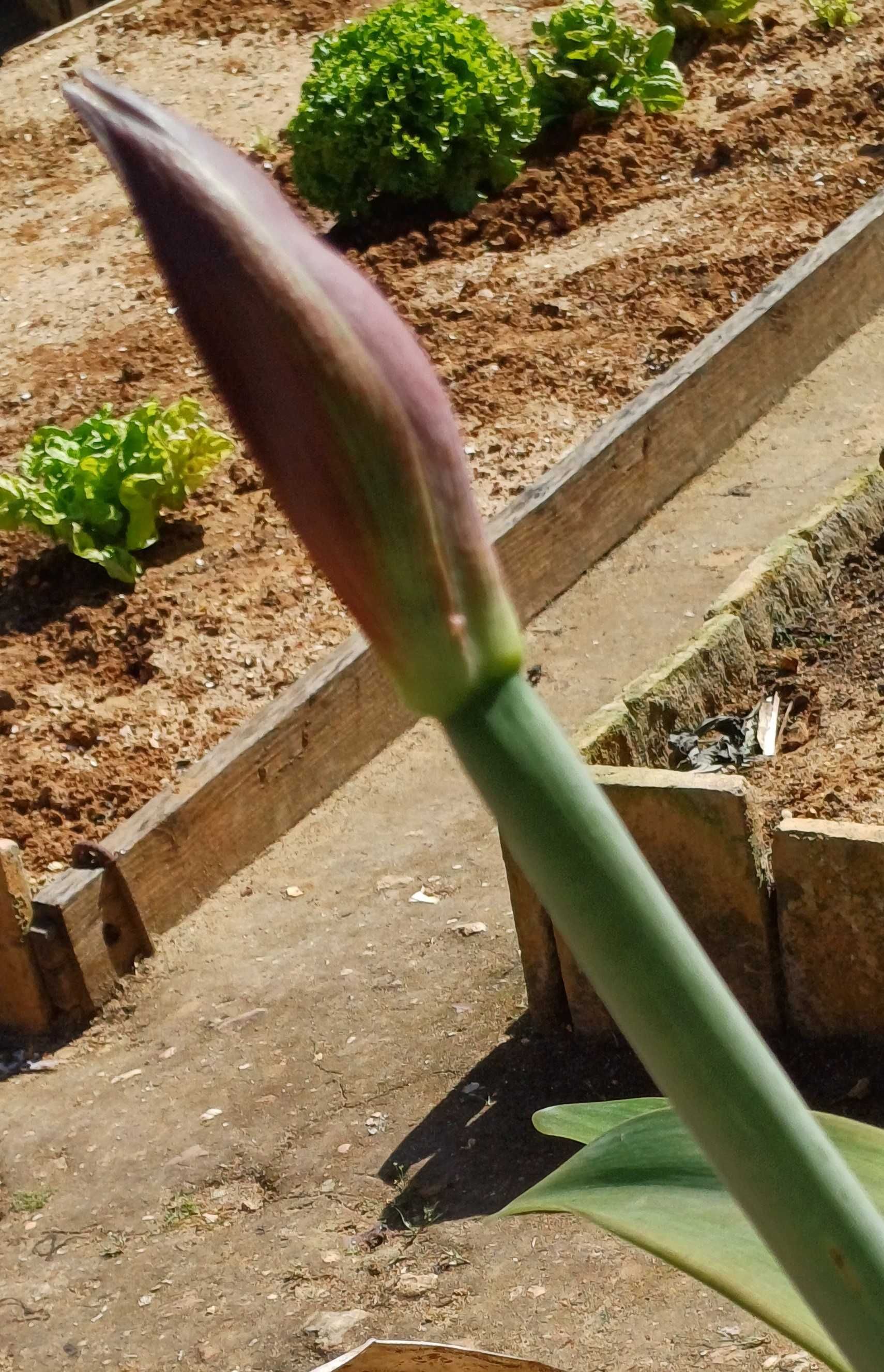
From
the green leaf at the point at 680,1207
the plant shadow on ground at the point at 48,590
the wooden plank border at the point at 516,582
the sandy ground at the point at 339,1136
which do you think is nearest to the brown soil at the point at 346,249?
the plant shadow on ground at the point at 48,590

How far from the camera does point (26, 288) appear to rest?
8.08 m

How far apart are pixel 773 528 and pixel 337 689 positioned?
1.50 m

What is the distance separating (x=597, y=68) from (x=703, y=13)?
117 centimetres

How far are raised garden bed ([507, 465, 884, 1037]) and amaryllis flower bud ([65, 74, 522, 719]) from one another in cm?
222

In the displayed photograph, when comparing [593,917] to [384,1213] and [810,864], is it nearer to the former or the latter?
[810,864]

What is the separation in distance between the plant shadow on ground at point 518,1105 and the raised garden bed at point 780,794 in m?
0.05

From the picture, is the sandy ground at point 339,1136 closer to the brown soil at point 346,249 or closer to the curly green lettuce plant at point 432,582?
the brown soil at point 346,249

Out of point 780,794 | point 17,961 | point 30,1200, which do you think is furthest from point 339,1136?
point 780,794

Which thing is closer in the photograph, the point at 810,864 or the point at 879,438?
the point at 810,864

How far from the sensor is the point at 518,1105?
3.07 meters

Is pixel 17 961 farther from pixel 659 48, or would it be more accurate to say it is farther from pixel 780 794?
pixel 659 48

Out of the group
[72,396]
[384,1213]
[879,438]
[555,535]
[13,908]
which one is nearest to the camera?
[384,1213]

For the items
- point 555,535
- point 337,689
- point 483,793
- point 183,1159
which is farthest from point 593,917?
point 555,535

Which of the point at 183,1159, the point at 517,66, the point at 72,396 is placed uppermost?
the point at 517,66
